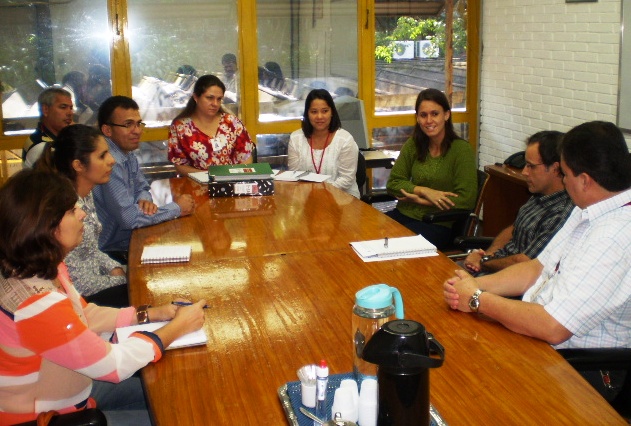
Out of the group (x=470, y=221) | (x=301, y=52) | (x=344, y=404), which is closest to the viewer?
(x=344, y=404)

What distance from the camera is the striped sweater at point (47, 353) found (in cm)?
191

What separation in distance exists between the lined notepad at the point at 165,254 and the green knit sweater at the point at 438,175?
170cm

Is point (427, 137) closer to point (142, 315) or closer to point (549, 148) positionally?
point (549, 148)

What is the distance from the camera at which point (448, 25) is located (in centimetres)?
665

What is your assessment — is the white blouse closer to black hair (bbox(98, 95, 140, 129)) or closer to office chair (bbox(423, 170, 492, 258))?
office chair (bbox(423, 170, 492, 258))

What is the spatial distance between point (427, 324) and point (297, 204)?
1827 mm

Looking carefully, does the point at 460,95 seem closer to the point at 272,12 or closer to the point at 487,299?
the point at 272,12

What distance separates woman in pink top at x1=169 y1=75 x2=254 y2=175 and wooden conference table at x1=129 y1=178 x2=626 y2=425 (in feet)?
4.16

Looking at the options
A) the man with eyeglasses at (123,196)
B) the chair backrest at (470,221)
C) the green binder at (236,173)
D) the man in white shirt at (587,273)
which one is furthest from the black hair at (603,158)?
the green binder at (236,173)

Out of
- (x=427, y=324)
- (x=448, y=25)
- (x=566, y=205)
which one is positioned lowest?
(x=427, y=324)

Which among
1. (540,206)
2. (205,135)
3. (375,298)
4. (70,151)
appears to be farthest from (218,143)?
(375,298)

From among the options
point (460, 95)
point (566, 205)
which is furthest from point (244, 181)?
point (460, 95)

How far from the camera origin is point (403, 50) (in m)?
6.60

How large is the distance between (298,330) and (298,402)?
0.51 meters
